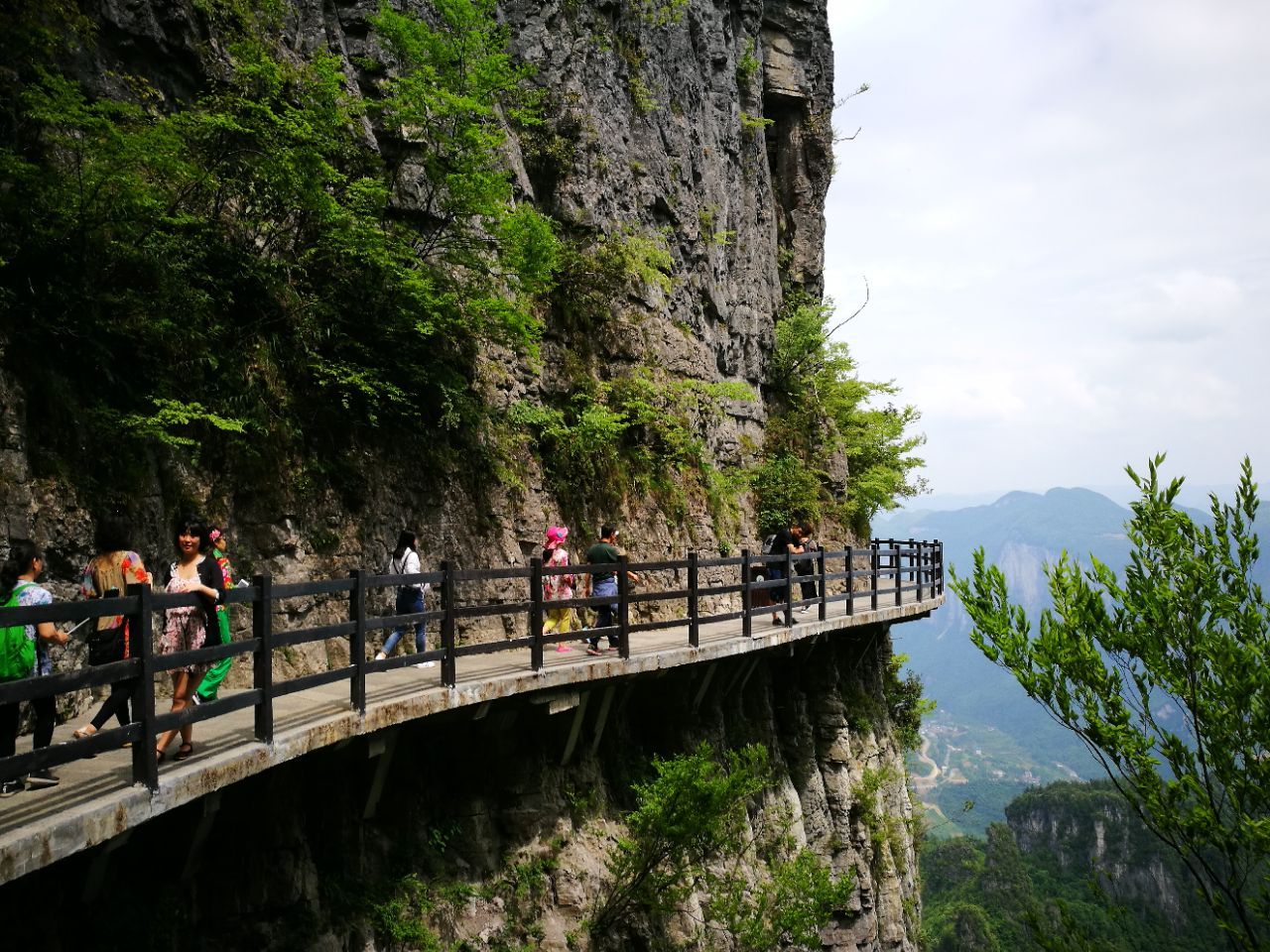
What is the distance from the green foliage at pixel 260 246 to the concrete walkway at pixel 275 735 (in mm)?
2978

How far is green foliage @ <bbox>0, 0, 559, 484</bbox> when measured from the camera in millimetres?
7965

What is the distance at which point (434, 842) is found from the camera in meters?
9.07

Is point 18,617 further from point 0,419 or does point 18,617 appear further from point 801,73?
point 801,73

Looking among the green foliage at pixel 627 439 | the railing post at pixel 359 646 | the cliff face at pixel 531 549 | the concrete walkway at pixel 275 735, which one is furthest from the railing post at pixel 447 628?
the green foliage at pixel 627 439

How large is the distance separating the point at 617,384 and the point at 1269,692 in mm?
11684

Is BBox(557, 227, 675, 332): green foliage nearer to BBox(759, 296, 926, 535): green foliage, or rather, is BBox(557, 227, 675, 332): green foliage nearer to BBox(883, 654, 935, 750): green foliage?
BBox(759, 296, 926, 535): green foliage

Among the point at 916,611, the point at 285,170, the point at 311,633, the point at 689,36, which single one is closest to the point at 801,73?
the point at 689,36

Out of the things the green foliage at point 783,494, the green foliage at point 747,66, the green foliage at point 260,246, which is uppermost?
the green foliage at point 747,66

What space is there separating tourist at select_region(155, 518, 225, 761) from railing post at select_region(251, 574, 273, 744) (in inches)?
10.8

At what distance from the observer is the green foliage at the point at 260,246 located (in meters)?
7.96

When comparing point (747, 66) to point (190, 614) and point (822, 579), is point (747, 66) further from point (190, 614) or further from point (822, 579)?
point (190, 614)

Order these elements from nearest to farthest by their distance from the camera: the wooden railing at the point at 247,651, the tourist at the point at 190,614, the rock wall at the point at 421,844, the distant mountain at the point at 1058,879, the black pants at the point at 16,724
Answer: the wooden railing at the point at 247,651 < the black pants at the point at 16,724 < the tourist at the point at 190,614 < the rock wall at the point at 421,844 < the distant mountain at the point at 1058,879

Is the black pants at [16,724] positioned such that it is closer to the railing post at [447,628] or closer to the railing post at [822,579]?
the railing post at [447,628]

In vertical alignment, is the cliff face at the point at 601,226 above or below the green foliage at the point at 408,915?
above
